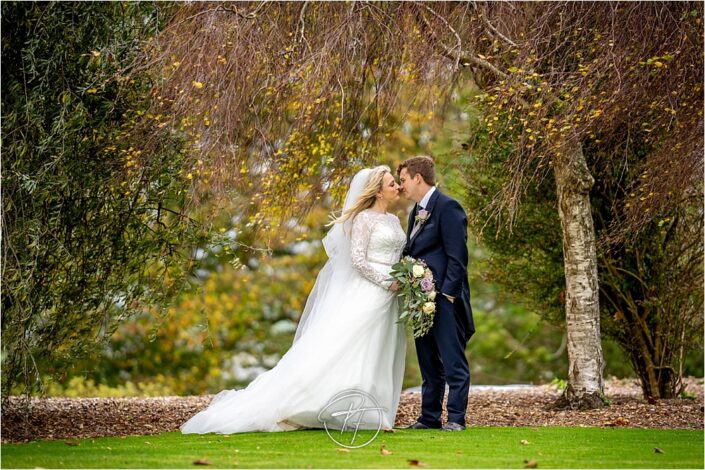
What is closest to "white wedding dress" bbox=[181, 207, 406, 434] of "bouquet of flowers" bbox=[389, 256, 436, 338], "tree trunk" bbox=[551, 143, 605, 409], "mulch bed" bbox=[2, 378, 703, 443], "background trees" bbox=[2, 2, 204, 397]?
"bouquet of flowers" bbox=[389, 256, 436, 338]

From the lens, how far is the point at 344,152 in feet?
26.4

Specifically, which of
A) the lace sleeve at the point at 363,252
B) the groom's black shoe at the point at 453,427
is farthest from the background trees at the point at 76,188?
the groom's black shoe at the point at 453,427

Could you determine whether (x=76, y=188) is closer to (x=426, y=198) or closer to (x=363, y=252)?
(x=363, y=252)

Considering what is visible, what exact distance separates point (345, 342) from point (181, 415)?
198cm

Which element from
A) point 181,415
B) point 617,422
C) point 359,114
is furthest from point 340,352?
point 359,114

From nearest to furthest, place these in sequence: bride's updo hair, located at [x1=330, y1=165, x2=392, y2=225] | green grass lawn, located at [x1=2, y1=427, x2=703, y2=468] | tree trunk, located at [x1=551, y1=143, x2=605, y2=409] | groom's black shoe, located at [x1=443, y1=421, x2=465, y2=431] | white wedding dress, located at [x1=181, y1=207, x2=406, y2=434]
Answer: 1. green grass lawn, located at [x1=2, y1=427, x2=703, y2=468]
2. white wedding dress, located at [x1=181, y1=207, x2=406, y2=434]
3. groom's black shoe, located at [x1=443, y1=421, x2=465, y2=431]
4. bride's updo hair, located at [x1=330, y1=165, x2=392, y2=225]
5. tree trunk, located at [x1=551, y1=143, x2=605, y2=409]

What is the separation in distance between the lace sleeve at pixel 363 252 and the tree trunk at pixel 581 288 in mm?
1910

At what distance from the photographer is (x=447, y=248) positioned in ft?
21.4

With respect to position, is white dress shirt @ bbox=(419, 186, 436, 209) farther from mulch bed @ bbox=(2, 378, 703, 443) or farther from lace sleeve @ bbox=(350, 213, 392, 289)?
mulch bed @ bbox=(2, 378, 703, 443)

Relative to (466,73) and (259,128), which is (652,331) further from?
(259,128)

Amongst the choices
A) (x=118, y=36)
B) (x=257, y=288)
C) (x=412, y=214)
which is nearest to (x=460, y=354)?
(x=412, y=214)

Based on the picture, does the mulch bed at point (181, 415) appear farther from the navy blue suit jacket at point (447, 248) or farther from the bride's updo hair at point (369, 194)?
the bride's updo hair at point (369, 194)

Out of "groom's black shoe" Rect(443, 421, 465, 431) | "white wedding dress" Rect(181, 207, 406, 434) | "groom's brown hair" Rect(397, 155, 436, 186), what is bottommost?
"groom's black shoe" Rect(443, 421, 465, 431)

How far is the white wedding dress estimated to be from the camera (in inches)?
255
